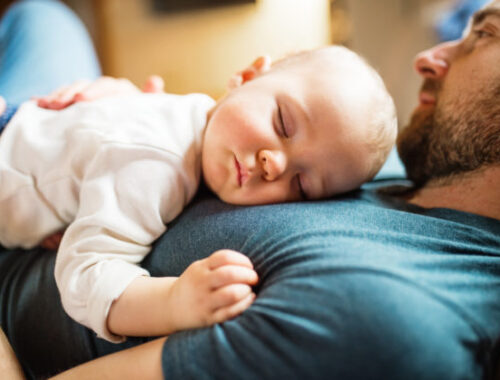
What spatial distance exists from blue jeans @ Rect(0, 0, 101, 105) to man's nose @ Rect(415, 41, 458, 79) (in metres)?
1.17

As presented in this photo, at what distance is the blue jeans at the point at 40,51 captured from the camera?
1.36 m

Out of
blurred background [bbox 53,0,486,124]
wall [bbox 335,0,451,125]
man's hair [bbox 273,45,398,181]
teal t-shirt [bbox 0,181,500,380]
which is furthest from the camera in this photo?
blurred background [bbox 53,0,486,124]

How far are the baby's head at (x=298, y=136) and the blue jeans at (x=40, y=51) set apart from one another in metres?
0.78

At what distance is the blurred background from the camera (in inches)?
142

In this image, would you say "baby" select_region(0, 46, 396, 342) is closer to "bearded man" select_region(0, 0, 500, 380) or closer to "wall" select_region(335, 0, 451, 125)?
"bearded man" select_region(0, 0, 500, 380)

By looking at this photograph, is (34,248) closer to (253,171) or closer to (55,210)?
(55,210)

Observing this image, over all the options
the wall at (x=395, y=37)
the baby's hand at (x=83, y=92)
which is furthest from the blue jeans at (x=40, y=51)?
the wall at (x=395, y=37)

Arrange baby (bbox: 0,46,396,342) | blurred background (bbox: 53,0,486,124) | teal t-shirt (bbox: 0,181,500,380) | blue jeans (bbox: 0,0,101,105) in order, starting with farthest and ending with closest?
1. blurred background (bbox: 53,0,486,124)
2. blue jeans (bbox: 0,0,101,105)
3. baby (bbox: 0,46,396,342)
4. teal t-shirt (bbox: 0,181,500,380)

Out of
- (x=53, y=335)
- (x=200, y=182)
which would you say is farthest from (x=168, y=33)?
(x=53, y=335)

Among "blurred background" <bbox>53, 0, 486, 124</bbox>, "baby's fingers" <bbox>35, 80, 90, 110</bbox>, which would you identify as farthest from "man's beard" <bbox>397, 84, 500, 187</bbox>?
"blurred background" <bbox>53, 0, 486, 124</bbox>

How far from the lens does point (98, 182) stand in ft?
2.57

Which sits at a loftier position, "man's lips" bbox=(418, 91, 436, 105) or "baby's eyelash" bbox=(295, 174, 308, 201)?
"man's lips" bbox=(418, 91, 436, 105)

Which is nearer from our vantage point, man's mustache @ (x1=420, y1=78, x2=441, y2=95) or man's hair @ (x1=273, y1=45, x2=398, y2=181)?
man's hair @ (x1=273, y1=45, x2=398, y2=181)

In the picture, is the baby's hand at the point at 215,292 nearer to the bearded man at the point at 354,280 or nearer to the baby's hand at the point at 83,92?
the bearded man at the point at 354,280
